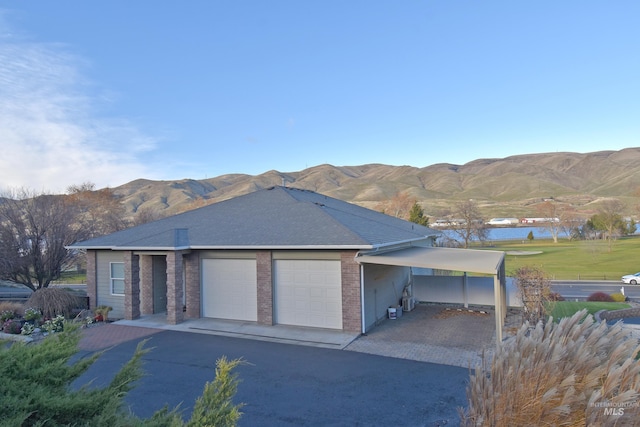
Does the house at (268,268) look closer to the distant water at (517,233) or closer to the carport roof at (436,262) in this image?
the carport roof at (436,262)

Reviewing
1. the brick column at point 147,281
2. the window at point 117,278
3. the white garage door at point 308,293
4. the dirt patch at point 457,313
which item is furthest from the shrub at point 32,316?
the dirt patch at point 457,313

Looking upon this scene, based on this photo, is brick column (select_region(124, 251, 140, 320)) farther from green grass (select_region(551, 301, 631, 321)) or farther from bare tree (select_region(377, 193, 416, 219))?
bare tree (select_region(377, 193, 416, 219))

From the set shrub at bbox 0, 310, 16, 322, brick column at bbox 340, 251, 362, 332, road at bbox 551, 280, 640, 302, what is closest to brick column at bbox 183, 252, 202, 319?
brick column at bbox 340, 251, 362, 332

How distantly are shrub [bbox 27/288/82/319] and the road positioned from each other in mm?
27313

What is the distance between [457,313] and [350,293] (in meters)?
5.87

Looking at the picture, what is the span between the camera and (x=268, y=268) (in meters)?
13.1

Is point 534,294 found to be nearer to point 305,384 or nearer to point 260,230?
point 305,384

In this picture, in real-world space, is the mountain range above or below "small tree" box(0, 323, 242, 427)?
above

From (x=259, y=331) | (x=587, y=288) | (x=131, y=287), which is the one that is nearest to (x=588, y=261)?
(x=587, y=288)

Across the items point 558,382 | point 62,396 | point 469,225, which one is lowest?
point 558,382

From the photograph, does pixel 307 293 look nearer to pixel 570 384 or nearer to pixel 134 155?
pixel 570 384

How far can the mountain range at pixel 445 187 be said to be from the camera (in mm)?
103125

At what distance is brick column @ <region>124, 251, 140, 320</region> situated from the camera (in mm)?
14523

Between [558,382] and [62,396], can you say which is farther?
[558,382]
